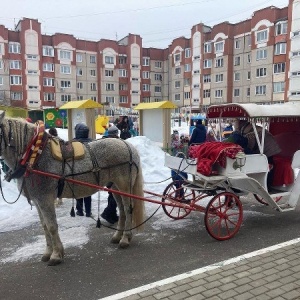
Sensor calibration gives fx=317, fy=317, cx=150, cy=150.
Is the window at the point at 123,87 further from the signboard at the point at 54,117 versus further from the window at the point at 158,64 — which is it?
the signboard at the point at 54,117

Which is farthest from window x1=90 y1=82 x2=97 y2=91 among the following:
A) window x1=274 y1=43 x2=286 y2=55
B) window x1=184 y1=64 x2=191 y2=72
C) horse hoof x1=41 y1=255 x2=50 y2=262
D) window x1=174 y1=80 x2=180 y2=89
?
horse hoof x1=41 y1=255 x2=50 y2=262

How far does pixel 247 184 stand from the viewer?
215 inches

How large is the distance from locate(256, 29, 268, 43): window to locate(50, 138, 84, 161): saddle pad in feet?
152

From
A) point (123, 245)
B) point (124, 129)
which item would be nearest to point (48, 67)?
point (124, 129)

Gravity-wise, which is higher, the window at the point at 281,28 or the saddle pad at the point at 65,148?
the window at the point at 281,28

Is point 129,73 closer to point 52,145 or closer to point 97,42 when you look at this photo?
point 97,42

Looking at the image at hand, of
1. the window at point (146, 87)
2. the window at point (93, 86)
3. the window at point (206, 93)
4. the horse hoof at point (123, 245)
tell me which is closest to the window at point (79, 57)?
the window at point (93, 86)

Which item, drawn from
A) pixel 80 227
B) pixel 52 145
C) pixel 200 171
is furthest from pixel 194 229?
pixel 52 145

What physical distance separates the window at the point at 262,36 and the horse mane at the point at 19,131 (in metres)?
46.8

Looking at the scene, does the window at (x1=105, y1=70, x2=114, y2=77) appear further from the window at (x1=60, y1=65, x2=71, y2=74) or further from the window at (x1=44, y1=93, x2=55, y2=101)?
the window at (x1=44, y1=93, x2=55, y2=101)

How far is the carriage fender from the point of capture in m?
5.27

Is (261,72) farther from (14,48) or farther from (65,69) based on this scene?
(14,48)

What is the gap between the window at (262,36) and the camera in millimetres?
44438

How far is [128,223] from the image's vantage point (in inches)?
196
